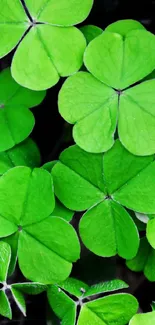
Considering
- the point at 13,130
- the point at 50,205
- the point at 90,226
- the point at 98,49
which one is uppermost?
the point at 98,49

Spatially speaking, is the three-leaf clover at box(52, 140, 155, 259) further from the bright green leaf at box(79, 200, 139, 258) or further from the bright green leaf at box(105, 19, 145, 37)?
the bright green leaf at box(105, 19, 145, 37)

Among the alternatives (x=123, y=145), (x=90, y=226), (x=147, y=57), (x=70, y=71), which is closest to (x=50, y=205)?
(x=90, y=226)

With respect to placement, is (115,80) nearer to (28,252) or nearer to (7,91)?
(7,91)

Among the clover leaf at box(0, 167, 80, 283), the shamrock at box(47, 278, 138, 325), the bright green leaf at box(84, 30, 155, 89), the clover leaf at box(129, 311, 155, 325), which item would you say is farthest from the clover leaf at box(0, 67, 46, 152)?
the clover leaf at box(129, 311, 155, 325)

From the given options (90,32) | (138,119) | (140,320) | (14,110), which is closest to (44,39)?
(90,32)

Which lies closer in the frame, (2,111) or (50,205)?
(50,205)

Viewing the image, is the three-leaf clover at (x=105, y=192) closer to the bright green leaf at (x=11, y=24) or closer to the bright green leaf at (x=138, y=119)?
the bright green leaf at (x=138, y=119)

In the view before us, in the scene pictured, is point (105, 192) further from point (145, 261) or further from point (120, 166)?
point (145, 261)

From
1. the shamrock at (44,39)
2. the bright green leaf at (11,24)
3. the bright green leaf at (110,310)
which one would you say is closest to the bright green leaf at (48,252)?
the bright green leaf at (110,310)
